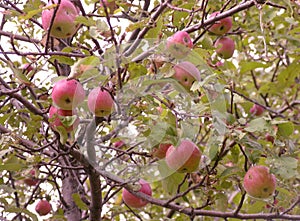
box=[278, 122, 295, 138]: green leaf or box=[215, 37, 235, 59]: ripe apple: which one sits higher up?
box=[215, 37, 235, 59]: ripe apple

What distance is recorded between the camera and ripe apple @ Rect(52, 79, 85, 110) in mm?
1467

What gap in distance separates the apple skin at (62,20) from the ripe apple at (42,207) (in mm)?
1129

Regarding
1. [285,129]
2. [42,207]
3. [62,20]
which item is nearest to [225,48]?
[285,129]

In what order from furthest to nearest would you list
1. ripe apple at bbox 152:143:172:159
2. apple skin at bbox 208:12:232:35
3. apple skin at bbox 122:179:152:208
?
apple skin at bbox 208:12:232:35 < apple skin at bbox 122:179:152:208 < ripe apple at bbox 152:143:172:159

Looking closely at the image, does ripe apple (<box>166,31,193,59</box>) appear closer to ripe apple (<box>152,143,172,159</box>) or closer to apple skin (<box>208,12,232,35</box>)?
ripe apple (<box>152,143,172,159</box>)

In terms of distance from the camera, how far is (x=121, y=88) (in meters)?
1.41

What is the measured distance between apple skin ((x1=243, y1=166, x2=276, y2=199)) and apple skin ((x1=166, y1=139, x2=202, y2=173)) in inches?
10.1

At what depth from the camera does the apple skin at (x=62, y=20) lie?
1528mm

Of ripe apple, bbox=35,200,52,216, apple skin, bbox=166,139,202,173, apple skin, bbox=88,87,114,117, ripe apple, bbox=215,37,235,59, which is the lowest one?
apple skin, bbox=166,139,202,173

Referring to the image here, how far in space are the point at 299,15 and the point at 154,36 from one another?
66cm

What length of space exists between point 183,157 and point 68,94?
1.37 ft

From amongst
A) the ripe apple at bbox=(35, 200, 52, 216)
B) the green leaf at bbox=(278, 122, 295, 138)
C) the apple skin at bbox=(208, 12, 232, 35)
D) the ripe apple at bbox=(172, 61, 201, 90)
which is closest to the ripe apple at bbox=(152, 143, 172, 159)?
the ripe apple at bbox=(172, 61, 201, 90)

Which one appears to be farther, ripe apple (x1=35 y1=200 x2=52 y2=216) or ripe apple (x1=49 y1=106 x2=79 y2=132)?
ripe apple (x1=35 y1=200 x2=52 y2=216)

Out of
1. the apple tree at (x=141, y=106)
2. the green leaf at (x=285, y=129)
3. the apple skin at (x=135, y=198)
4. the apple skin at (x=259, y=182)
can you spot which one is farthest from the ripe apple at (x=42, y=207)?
the green leaf at (x=285, y=129)
